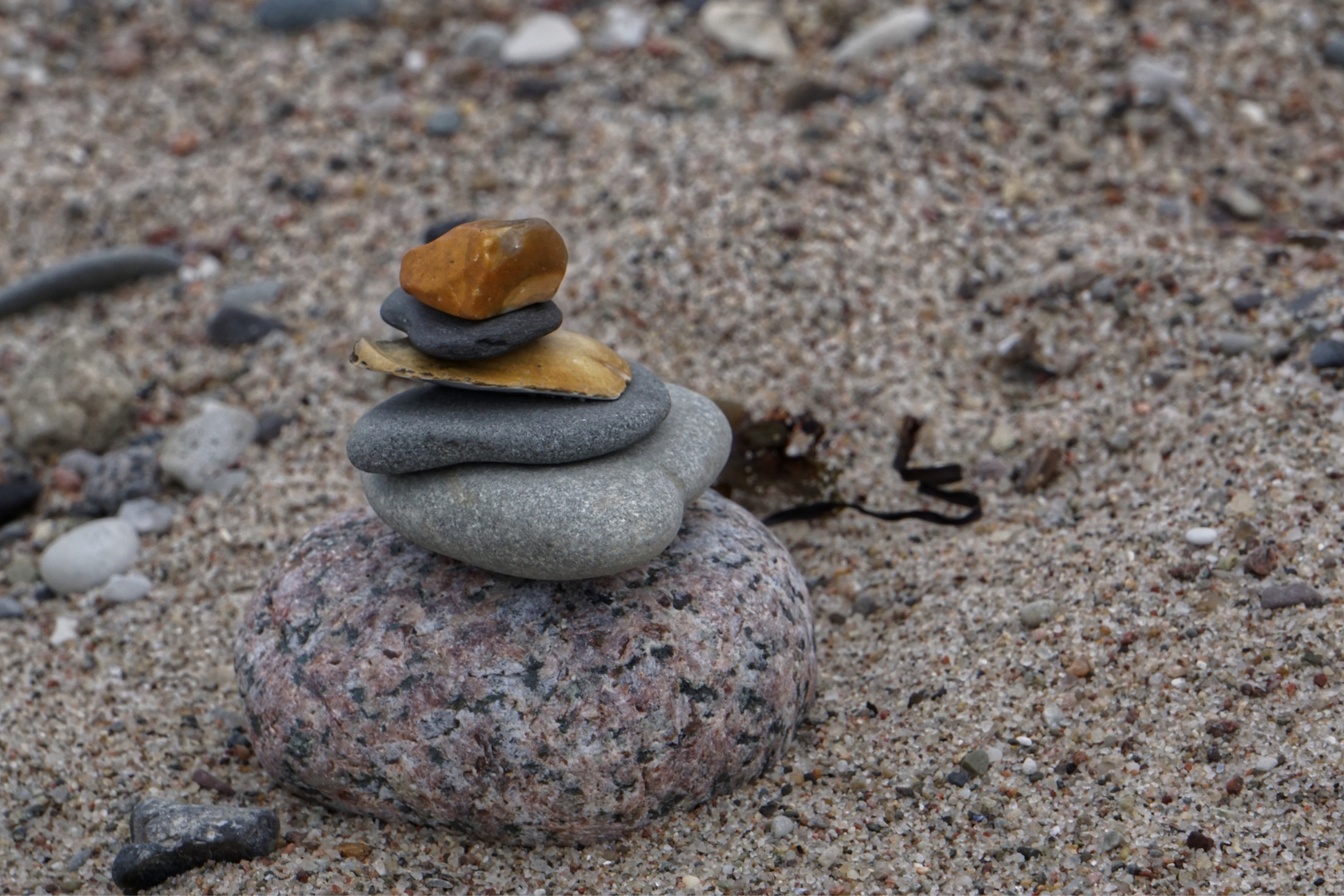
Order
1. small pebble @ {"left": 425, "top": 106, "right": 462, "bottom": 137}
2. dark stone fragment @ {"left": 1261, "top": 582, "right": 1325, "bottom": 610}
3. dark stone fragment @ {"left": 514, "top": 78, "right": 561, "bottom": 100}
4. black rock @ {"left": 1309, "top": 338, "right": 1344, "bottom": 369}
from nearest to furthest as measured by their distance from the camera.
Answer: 1. dark stone fragment @ {"left": 1261, "top": 582, "right": 1325, "bottom": 610}
2. black rock @ {"left": 1309, "top": 338, "right": 1344, "bottom": 369}
3. small pebble @ {"left": 425, "top": 106, "right": 462, "bottom": 137}
4. dark stone fragment @ {"left": 514, "top": 78, "right": 561, "bottom": 100}

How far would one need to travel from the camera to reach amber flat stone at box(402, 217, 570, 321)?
2885 mm

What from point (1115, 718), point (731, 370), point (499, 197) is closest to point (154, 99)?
point (499, 197)

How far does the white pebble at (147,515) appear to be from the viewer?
4367mm

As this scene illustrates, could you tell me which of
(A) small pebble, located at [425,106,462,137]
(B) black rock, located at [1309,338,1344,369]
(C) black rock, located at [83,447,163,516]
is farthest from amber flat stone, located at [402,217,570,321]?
(A) small pebble, located at [425,106,462,137]

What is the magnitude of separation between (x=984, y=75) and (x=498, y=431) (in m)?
3.86

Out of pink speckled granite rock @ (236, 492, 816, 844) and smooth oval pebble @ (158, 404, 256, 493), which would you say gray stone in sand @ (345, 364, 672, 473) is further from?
smooth oval pebble @ (158, 404, 256, 493)

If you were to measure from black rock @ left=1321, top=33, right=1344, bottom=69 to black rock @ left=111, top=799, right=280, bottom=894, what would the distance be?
5756 millimetres

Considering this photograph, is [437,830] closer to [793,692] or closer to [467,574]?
[467,574]

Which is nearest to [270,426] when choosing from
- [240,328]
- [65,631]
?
[240,328]

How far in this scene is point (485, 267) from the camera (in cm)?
288

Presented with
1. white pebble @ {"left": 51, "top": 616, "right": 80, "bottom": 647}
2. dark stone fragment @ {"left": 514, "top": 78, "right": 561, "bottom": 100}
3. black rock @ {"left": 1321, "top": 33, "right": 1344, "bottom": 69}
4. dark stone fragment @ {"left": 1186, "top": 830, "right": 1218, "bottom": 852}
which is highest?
black rock @ {"left": 1321, "top": 33, "right": 1344, "bottom": 69}

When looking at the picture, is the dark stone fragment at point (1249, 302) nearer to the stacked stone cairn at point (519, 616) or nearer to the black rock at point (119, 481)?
the stacked stone cairn at point (519, 616)

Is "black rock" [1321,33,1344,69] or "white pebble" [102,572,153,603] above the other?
"black rock" [1321,33,1344,69]

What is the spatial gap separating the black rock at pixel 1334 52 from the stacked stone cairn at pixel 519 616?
444cm
